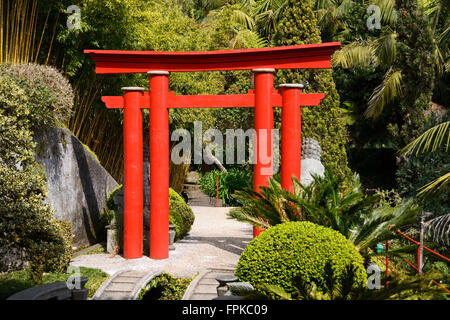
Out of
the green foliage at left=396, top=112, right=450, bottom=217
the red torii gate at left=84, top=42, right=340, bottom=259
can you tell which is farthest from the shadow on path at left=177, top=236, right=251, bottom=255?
the green foliage at left=396, top=112, right=450, bottom=217

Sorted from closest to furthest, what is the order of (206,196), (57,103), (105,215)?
1. (57,103)
2. (105,215)
3. (206,196)

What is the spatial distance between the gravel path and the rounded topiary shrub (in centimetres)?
203

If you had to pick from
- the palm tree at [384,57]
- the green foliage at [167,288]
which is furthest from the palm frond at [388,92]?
the green foliage at [167,288]

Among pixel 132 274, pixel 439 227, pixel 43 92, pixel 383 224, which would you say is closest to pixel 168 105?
pixel 43 92

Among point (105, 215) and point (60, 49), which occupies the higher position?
point (60, 49)

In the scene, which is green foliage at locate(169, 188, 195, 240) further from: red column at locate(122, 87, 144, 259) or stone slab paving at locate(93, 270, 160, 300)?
stone slab paving at locate(93, 270, 160, 300)

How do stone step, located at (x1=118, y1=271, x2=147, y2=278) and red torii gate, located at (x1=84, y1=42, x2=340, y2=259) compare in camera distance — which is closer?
stone step, located at (x1=118, y1=271, x2=147, y2=278)

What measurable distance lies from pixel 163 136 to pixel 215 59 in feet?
5.46

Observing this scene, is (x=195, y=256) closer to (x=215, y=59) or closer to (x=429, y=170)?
(x=215, y=59)

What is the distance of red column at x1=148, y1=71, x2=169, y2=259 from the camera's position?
8.49m
